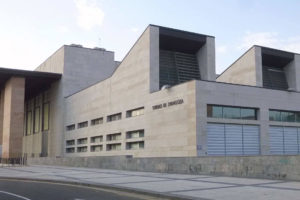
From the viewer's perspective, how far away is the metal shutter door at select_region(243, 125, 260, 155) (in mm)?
35438

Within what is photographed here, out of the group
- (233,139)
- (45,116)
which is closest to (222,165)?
(233,139)

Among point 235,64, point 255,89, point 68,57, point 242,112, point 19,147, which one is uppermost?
point 68,57

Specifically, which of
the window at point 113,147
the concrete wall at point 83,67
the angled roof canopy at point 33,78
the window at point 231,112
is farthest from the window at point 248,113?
the angled roof canopy at point 33,78

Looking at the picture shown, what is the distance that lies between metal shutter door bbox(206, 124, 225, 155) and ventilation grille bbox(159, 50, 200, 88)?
9272 mm

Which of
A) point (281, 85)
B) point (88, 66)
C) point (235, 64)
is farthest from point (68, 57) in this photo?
point (281, 85)

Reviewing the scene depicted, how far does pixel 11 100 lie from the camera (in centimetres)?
A: 5750

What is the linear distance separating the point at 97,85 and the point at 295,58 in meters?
26.2

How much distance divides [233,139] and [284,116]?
7.72 meters

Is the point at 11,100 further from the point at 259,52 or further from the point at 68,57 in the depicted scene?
the point at 259,52

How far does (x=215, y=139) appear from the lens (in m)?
34.0

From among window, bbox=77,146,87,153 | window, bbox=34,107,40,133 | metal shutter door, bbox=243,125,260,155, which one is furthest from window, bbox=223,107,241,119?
window, bbox=34,107,40,133

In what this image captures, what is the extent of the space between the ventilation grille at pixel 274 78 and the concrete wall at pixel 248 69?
14.3 feet

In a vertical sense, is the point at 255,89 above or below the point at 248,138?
above

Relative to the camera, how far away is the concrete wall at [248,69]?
42281 mm
